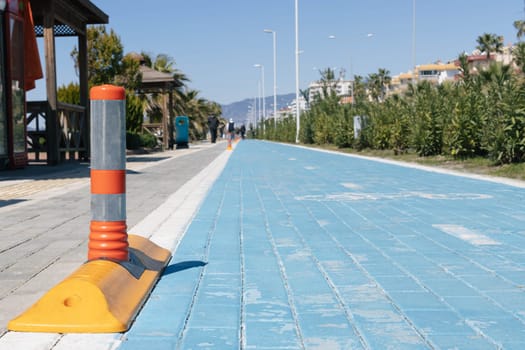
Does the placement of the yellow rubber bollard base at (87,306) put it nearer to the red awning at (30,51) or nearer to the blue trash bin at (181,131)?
the red awning at (30,51)

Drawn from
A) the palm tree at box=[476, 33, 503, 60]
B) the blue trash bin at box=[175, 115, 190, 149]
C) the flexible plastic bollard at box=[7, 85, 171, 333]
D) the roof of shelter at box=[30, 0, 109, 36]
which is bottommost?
the flexible plastic bollard at box=[7, 85, 171, 333]

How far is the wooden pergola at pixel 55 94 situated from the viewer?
17.8m

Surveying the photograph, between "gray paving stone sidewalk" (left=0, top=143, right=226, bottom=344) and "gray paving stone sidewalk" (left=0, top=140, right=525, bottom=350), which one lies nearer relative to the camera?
"gray paving stone sidewalk" (left=0, top=140, right=525, bottom=350)

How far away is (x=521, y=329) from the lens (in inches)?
131

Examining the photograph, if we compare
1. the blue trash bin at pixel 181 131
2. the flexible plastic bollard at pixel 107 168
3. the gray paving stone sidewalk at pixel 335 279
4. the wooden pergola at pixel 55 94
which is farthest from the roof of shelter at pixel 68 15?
the blue trash bin at pixel 181 131

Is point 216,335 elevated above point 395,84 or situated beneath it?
situated beneath

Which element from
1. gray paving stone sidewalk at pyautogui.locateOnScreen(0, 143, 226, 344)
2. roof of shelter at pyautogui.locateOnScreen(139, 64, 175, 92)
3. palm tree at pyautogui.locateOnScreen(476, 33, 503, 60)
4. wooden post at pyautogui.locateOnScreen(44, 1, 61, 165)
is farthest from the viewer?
palm tree at pyautogui.locateOnScreen(476, 33, 503, 60)

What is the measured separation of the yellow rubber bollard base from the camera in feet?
11.0

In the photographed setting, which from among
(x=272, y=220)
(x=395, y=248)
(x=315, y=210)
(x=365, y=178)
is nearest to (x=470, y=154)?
(x=365, y=178)

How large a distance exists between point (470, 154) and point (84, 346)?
1603 centimetres

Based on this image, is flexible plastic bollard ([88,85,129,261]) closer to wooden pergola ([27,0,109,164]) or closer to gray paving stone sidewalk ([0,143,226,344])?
gray paving stone sidewalk ([0,143,226,344])

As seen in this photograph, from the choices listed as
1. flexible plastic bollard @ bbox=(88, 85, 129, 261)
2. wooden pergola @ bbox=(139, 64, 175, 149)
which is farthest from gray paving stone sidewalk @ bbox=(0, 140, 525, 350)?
wooden pergola @ bbox=(139, 64, 175, 149)

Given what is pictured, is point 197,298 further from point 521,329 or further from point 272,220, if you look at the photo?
point 272,220

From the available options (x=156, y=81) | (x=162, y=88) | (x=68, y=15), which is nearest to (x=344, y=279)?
(x=68, y=15)
